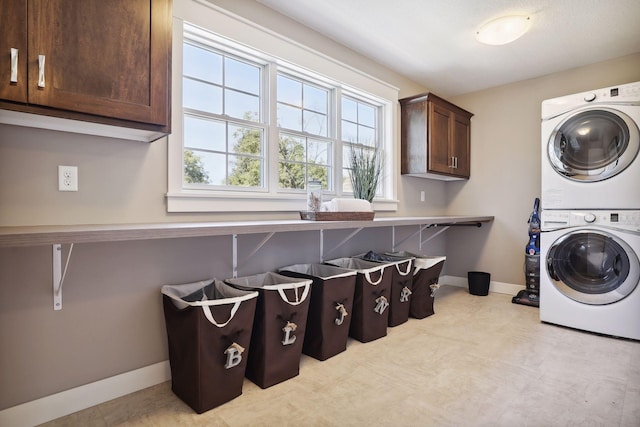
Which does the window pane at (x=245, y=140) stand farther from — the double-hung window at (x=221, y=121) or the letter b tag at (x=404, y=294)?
the letter b tag at (x=404, y=294)

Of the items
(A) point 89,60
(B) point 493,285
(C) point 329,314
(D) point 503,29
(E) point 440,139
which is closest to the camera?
(A) point 89,60

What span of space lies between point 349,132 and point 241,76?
1167 mm

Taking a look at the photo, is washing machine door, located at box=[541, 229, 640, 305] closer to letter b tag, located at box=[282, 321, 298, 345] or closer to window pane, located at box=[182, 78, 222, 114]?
letter b tag, located at box=[282, 321, 298, 345]

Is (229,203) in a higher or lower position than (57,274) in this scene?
higher

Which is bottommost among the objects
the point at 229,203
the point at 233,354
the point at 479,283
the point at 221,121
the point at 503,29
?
the point at 479,283

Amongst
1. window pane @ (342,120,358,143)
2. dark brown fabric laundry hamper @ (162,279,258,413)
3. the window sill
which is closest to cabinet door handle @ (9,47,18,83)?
the window sill

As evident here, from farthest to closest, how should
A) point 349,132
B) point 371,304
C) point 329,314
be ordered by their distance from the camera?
point 349,132 → point 371,304 → point 329,314

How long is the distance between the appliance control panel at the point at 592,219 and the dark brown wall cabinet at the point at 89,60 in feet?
9.32

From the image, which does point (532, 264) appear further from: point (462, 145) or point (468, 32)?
point (468, 32)

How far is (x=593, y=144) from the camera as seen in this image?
2615 millimetres

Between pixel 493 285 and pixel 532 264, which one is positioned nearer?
pixel 532 264

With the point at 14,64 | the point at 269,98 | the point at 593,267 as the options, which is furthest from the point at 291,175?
the point at 593,267

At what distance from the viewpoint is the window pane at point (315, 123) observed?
9.27ft

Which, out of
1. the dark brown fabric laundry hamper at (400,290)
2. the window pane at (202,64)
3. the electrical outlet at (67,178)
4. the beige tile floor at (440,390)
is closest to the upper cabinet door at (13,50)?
the electrical outlet at (67,178)
